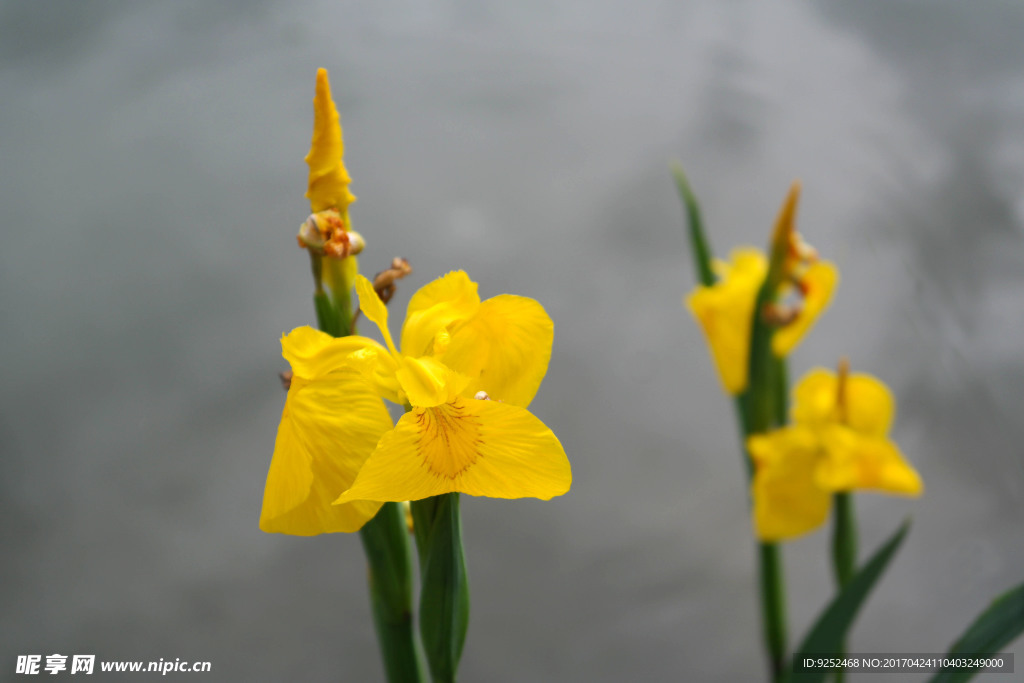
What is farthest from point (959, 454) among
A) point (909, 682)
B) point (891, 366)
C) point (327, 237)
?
point (327, 237)

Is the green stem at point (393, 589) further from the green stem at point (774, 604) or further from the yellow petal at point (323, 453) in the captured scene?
the green stem at point (774, 604)

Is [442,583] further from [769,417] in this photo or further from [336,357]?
[769,417]

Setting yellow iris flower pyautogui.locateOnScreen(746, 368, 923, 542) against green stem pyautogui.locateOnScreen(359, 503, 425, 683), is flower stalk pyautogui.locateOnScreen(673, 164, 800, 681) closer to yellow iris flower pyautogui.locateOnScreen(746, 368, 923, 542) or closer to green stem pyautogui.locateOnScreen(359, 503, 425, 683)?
yellow iris flower pyautogui.locateOnScreen(746, 368, 923, 542)

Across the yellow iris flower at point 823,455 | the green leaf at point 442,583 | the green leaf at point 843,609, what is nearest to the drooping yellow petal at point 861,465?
the yellow iris flower at point 823,455

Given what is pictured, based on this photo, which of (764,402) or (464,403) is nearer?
(464,403)

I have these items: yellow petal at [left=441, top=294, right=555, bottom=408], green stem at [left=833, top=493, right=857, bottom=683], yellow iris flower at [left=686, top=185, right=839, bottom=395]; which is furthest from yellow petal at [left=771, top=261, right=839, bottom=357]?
yellow petal at [left=441, top=294, right=555, bottom=408]

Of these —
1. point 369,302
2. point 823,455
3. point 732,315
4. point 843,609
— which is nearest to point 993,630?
point 843,609
